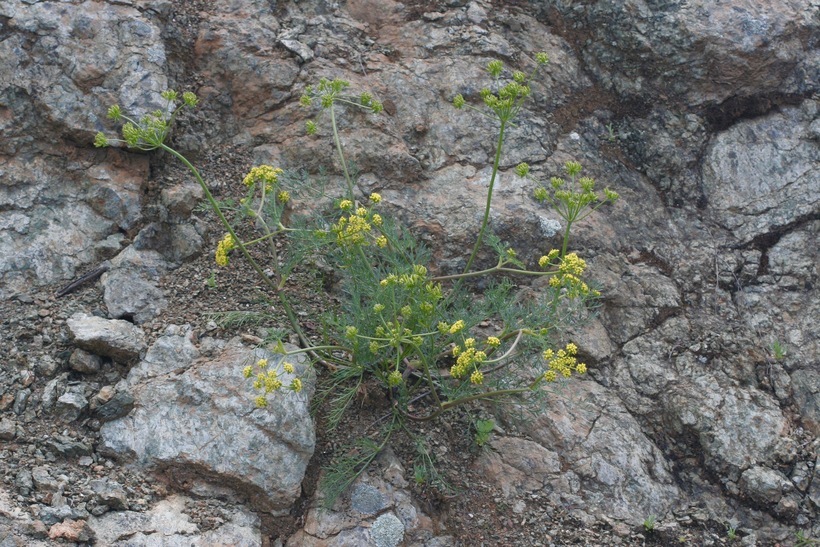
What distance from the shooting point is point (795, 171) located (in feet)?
21.1

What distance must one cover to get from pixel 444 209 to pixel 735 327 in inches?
93.8

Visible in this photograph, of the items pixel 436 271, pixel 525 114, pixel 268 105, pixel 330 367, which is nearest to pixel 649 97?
pixel 525 114

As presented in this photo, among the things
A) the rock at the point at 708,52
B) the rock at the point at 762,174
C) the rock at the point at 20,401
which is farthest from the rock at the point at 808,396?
the rock at the point at 20,401

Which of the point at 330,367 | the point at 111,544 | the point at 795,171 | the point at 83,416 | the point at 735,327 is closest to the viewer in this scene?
the point at 111,544

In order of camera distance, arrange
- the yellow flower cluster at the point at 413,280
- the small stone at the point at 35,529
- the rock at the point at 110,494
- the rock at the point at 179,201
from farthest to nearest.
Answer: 1. the rock at the point at 179,201
2. the yellow flower cluster at the point at 413,280
3. the rock at the point at 110,494
4. the small stone at the point at 35,529

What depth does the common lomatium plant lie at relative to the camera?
452 cm

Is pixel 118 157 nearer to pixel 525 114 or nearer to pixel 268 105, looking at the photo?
pixel 268 105

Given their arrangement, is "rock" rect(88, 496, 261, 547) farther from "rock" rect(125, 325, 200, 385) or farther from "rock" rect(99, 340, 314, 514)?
"rock" rect(125, 325, 200, 385)

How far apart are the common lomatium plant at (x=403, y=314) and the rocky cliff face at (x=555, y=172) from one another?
471mm

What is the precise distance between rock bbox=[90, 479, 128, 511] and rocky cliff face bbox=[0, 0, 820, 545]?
0.25 meters

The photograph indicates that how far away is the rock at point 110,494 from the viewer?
4.29 metres

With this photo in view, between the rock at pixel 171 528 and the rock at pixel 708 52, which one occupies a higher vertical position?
the rock at pixel 708 52

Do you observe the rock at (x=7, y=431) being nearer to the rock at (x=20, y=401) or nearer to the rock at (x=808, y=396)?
the rock at (x=20, y=401)

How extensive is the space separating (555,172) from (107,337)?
3655 millimetres
